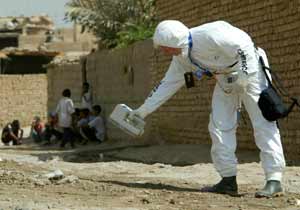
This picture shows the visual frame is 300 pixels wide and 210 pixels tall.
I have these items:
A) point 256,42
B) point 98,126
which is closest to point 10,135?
→ point 98,126

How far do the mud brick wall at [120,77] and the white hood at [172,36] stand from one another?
328 inches

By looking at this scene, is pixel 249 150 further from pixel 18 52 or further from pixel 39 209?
pixel 18 52

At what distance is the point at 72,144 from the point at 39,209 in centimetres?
1093

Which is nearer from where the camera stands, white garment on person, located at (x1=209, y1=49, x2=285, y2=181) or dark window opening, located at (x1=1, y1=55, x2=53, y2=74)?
white garment on person, located at (x1=209, y1=49, x2=285, y2=181)

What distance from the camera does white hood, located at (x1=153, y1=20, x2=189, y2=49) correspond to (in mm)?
6582

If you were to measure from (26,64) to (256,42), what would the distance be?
24.1m

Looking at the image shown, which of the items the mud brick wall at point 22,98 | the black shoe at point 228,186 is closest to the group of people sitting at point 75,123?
the mud brick wall at point 22,98

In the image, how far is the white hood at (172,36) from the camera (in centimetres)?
658

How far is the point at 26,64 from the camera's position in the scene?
112ft

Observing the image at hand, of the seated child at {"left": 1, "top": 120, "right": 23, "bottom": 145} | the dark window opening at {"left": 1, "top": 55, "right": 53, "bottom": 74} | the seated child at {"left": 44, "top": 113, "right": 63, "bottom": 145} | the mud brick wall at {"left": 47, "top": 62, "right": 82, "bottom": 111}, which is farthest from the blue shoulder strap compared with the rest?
the dark window opening at {"left": 1, "top": 55, "right": 53, "bottom": 74}

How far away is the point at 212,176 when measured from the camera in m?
8.66

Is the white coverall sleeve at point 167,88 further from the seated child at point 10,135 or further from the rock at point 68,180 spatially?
the seated child at point 10,135

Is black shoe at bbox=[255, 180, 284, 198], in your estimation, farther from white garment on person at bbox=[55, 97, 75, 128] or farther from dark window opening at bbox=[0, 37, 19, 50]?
dark window opening at bbox=[0, 37, 19, 50]

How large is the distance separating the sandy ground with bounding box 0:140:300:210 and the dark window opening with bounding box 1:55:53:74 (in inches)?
881
